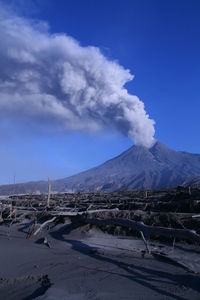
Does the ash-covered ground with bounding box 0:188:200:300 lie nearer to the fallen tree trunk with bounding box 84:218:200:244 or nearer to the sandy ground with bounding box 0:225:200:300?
the sandy ground with bounding box 0:225:200:300

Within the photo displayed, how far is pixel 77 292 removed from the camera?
8.11 metres

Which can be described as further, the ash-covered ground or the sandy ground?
the ash-covered ground

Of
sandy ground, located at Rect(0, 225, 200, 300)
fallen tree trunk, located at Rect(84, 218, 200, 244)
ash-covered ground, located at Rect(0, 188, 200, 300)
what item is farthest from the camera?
fallen tree trunk, located at Rect(84, 218, 200, 244)

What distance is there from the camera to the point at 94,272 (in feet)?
31.5

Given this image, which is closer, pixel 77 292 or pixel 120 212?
pixel 77 292

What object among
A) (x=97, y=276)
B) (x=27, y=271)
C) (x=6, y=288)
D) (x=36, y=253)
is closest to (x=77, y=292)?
(x=97, y=276)

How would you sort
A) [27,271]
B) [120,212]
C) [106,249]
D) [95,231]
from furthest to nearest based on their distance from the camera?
[120,212]
[95,231]
[106,249]
[27,271]

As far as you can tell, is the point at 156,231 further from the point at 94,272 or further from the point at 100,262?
the point at 94,272

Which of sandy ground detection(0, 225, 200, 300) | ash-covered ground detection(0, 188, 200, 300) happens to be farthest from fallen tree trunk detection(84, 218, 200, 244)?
sandy ground detection(0, 225, 200, 300)

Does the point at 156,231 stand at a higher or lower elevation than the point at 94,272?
higher

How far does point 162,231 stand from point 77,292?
4.23 m

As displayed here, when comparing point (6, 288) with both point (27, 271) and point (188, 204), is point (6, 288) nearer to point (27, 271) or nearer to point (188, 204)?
point (27, 271)

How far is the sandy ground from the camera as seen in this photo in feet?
25.9

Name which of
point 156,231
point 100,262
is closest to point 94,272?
point 100,262
